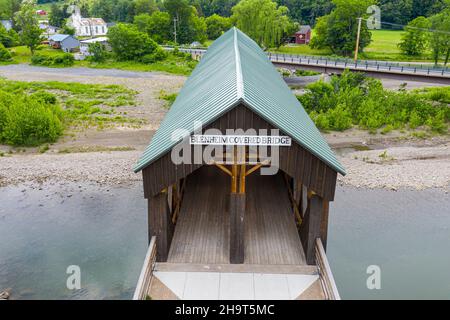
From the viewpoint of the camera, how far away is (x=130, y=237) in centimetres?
2039

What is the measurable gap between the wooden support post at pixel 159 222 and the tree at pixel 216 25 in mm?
79666

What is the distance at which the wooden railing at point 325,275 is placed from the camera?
11.0m

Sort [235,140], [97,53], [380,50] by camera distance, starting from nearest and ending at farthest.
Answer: [235,140], [97,53], [380,50]

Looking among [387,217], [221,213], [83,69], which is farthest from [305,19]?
[221,213]

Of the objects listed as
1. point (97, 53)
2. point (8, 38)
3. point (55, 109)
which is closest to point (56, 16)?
point (8, 38)

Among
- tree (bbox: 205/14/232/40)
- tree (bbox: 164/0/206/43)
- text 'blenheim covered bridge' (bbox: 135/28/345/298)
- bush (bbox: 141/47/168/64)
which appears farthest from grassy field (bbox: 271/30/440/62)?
text 'blenheim covered bridge' (bbox: 135/28/345/298)

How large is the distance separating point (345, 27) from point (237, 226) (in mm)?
63570

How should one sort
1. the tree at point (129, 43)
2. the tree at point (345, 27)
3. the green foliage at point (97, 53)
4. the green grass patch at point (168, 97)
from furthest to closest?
1. the tree at point (345, 27)
2. the green foliage at point (97, 53)
3. the tree at point (129, 43)
4. the green grass patch at point (168, 97)

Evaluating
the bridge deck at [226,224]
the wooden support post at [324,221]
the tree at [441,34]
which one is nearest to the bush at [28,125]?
the bridge deck at [226,224]

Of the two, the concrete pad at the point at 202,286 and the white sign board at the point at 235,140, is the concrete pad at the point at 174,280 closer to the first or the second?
the concrete pad at the point at 202,286

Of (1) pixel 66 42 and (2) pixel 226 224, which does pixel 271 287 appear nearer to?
(2) pixel 226 224

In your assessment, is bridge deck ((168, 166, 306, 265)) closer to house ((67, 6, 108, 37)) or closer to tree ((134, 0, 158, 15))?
tree ((134, 0, 158, 15))

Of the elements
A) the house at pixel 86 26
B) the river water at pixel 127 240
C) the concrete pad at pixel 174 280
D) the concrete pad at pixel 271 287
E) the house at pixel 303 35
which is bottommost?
the river water at pixel 127 240

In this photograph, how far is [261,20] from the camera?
213 feet
